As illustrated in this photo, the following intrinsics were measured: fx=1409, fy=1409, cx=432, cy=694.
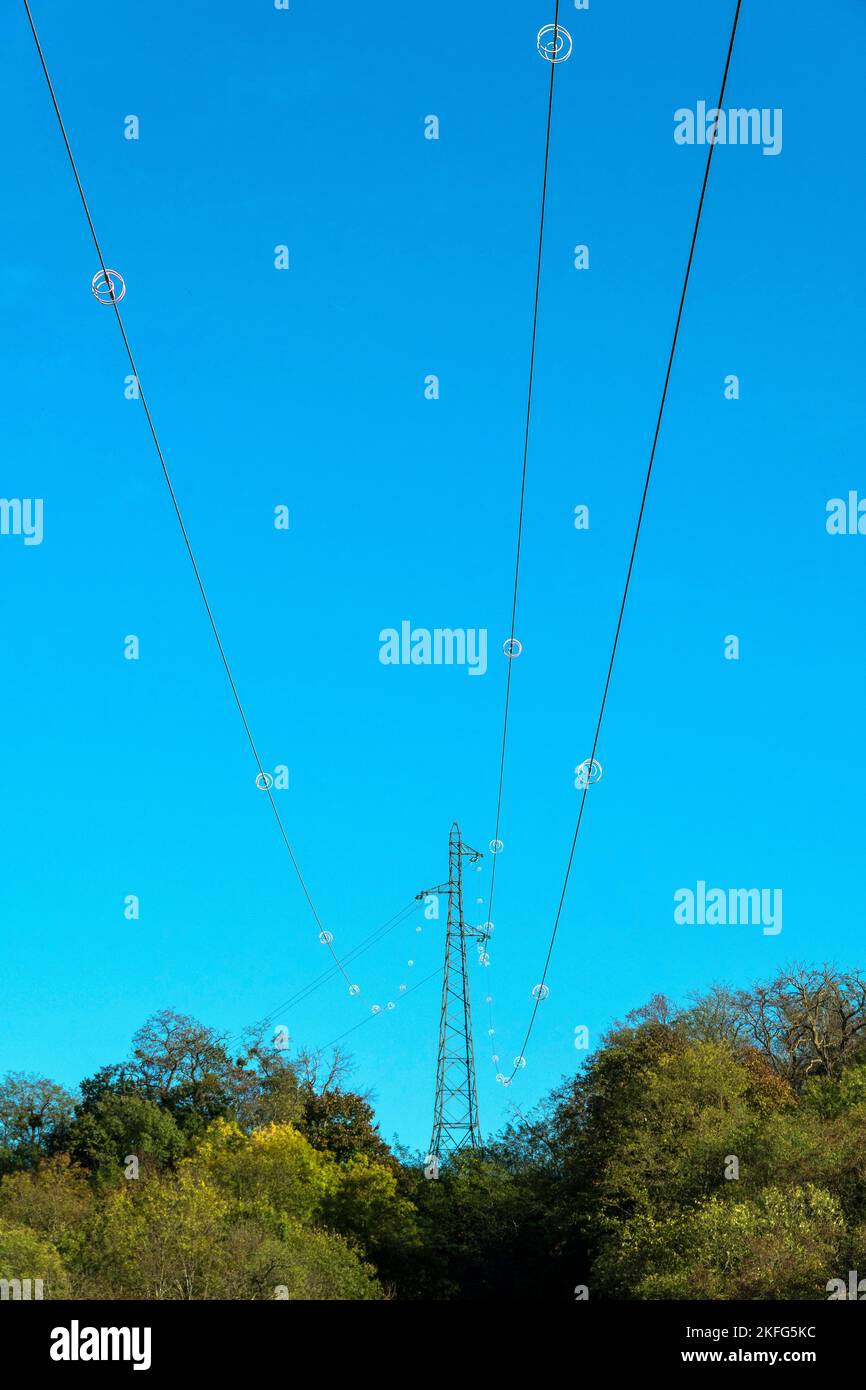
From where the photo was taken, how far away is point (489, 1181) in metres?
85.4

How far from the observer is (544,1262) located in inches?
2997

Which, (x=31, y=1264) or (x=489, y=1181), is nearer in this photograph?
(x=31, y=1264)

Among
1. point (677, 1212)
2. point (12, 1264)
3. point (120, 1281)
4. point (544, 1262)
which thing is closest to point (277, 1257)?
point (120, 1281)

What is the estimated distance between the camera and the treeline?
47375mm

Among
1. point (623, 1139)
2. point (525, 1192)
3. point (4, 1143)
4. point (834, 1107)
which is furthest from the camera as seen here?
point (4, 1143)

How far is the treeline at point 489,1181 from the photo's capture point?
4738 cm

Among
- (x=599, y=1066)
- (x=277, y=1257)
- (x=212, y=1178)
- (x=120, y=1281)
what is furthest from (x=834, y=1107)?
(x=212, y=1178)

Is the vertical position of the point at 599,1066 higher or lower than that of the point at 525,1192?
higher

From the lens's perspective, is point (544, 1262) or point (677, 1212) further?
point (544, 1262)

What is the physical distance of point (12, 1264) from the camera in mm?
50750
